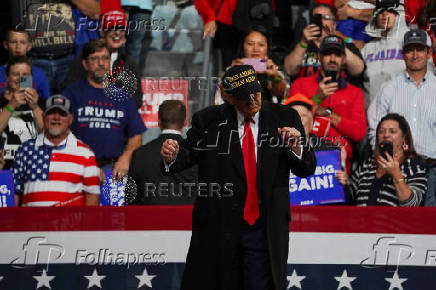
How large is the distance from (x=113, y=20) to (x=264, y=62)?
1.74m

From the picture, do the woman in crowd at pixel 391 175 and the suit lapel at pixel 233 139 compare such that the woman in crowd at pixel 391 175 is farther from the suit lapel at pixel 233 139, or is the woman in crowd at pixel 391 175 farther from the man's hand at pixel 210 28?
the man's hand at pixel 210 28

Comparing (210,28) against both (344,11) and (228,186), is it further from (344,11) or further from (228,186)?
(228,186)

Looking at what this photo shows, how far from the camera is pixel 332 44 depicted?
8.36 m

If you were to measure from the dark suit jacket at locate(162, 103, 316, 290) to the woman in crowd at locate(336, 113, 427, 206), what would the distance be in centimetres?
181

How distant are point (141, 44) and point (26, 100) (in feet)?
5.99

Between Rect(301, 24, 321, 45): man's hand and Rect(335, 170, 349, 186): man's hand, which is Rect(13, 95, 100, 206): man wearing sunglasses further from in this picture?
Rect(301, 24, 321, 45): man's hand

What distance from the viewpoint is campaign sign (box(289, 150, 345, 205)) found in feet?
23.5

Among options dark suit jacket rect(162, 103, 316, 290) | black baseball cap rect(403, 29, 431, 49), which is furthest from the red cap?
dark suit jacket rect(162, 103, 316, 290)

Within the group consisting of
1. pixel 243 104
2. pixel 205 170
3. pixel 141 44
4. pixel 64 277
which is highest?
pixel 141 44

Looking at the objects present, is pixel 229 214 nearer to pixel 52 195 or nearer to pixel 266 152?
pixel 266 152

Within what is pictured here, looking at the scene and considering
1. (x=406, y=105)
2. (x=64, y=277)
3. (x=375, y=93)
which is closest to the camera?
(x=64, y=277)

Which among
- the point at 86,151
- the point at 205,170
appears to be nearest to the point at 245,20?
the point at 86,151

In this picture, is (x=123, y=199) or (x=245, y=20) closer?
(x=123, y=199)

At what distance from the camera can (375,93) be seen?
345 inches
